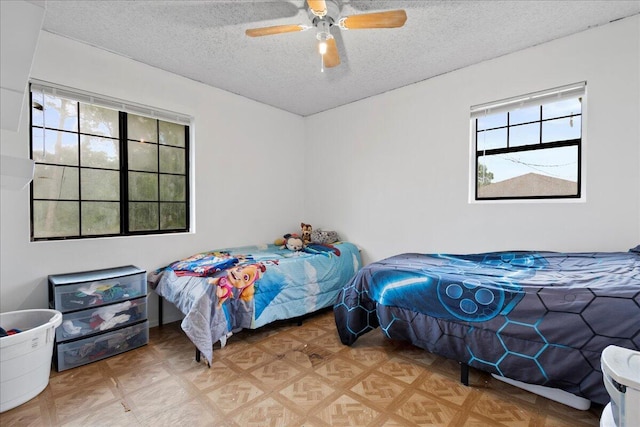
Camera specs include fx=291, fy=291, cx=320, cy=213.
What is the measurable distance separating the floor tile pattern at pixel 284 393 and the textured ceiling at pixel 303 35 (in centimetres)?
259

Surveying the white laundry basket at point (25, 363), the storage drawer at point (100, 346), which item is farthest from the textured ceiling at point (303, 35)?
the storage drawer at point (100, 346)

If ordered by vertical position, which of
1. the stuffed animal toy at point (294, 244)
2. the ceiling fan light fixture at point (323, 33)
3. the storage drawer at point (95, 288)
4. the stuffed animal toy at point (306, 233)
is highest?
the ceiling fan light fixture at point (323, 33)

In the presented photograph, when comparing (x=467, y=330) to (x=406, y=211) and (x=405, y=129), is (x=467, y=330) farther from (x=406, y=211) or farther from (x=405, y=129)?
(x=405, y=129)

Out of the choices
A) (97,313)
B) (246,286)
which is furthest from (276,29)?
(97,313)

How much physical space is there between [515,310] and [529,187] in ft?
4.88

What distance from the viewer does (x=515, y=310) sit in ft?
5.67

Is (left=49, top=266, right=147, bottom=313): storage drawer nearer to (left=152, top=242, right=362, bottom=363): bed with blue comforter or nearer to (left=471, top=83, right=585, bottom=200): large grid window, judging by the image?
(left=152, top=242, right=362, bottom=363): bed with blue comforter

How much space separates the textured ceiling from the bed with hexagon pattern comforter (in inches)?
71.0

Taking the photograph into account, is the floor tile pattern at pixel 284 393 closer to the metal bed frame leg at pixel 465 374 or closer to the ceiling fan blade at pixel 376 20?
the metal bed frame leg at pixel 465 374

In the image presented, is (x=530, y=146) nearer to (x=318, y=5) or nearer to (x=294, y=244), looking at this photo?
(x=318, y=5)

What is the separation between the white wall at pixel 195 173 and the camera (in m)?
2.24

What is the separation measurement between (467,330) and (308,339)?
1382mm

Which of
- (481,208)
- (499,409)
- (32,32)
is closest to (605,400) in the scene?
(499,409)

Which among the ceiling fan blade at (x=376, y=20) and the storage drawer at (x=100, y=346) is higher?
the ceiling fan blade at (x=376, y=20)
